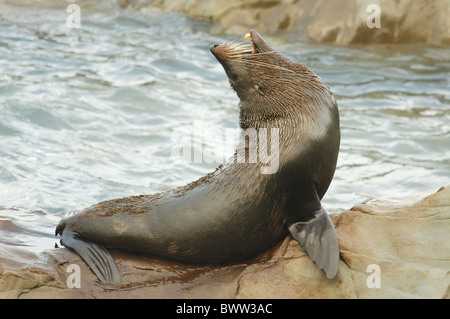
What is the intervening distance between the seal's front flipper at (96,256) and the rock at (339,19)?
935 centimetres

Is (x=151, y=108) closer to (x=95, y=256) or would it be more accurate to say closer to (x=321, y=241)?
(x=95, y=256)

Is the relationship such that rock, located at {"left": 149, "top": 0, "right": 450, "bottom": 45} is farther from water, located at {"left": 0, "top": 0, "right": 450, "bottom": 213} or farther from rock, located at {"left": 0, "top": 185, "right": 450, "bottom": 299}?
rock, located at {"left": 0, "top": 185, "right": 450, "bottom": 299}

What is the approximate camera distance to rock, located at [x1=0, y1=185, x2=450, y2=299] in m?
4.33

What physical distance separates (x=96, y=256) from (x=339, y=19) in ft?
31.8

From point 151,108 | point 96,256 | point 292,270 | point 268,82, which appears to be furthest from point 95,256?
point 151,108

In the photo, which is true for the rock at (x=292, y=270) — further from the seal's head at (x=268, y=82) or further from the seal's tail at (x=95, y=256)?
the seal's head at (x=268, y=82)

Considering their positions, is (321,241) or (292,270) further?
(292,270)

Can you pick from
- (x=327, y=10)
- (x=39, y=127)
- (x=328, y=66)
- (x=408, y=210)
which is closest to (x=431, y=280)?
(x=408, y=210)

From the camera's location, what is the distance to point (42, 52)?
12.9 m

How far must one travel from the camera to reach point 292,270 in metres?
4.50

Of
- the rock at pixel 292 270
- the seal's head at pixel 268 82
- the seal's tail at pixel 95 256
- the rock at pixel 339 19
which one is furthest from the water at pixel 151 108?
the seal's head at pixel 268 82

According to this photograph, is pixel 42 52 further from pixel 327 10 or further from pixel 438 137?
pixel 438 137

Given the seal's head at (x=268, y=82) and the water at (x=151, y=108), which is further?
the water at (x=151, y=108)

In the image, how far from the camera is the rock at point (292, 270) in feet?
14.2
